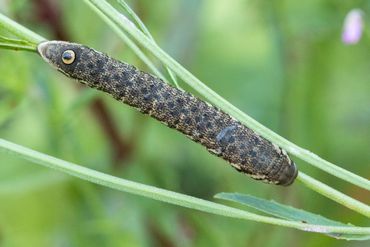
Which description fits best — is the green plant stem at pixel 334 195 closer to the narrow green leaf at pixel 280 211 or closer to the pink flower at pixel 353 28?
the narrow green leaf at pixel 280 211

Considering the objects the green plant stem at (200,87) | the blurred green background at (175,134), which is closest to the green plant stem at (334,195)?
the green plant stem at (200,87)

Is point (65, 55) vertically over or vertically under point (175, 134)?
over

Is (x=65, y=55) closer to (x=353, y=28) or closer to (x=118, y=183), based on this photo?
(x=118, y=183)

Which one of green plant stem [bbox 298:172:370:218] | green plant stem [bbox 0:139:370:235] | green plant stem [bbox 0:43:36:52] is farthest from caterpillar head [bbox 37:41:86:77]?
green plant stem [bbox 298:172:370:218]

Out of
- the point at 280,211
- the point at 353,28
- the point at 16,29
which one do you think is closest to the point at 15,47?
the point at 16,29

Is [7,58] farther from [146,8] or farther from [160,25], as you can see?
[160,25]
